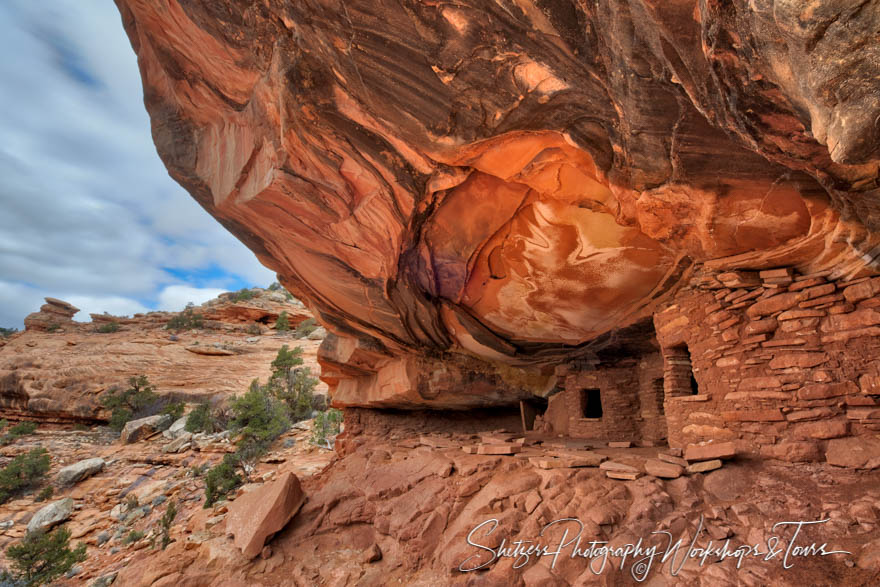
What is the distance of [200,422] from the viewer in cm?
1212

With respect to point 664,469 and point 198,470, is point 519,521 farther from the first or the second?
point 198,470

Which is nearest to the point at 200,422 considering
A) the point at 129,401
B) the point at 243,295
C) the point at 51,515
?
the point at 129,401

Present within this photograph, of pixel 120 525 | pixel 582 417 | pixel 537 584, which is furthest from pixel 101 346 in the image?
pixel 537 584

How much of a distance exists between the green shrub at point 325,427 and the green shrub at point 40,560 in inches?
202

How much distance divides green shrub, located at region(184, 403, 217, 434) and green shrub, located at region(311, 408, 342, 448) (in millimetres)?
2859

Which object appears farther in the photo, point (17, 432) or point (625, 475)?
point (17, 432)

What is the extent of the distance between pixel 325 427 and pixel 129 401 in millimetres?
7363

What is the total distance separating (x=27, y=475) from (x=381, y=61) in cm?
1260

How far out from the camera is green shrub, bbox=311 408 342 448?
432 inches

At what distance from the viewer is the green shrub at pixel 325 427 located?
10961 millimetres

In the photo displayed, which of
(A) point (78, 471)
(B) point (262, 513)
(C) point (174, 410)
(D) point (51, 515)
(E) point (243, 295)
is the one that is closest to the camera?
(B) point (262, 513)

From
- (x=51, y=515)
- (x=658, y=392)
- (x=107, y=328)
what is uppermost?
(x=107, y=328)

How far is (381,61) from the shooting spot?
264 cm

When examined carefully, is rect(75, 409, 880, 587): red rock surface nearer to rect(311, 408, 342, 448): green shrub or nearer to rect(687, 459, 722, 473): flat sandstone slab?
rect(687, 459, 722, 473): flat sandstone slab
